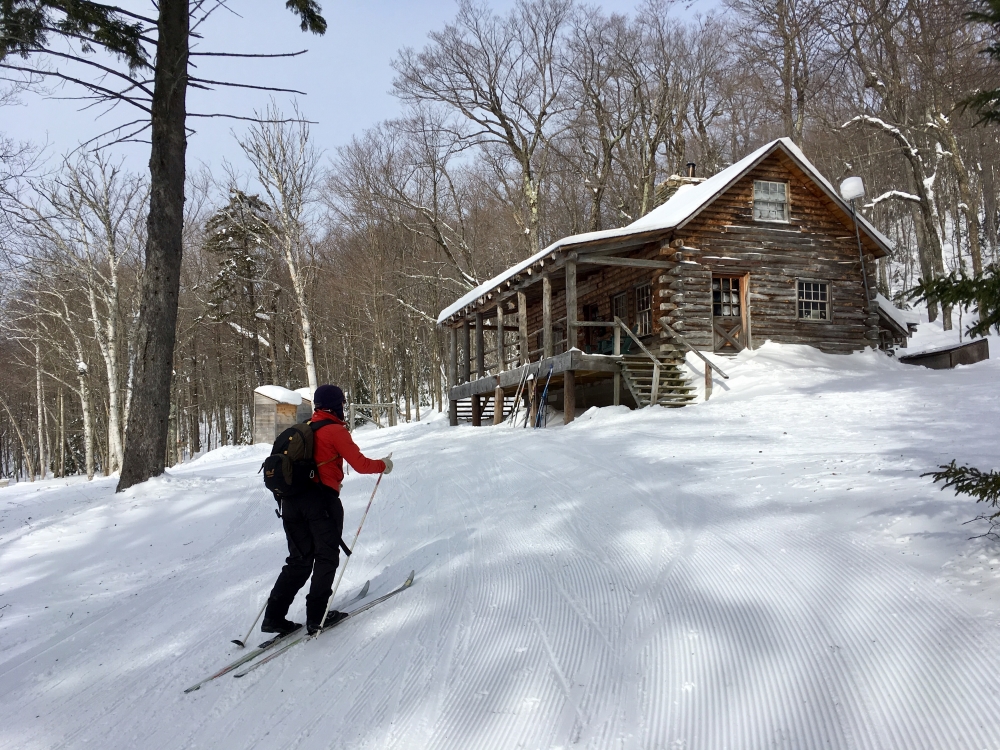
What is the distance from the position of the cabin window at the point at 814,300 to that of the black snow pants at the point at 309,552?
1622 cm

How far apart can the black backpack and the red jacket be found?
0.22 ft

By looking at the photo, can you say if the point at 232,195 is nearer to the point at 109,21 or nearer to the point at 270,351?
the point at 270,351

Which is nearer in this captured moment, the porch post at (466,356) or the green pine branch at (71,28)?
the green pine branch at (71,28)

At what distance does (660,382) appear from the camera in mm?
15281

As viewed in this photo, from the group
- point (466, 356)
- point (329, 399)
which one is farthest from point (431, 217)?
point (329, 399)

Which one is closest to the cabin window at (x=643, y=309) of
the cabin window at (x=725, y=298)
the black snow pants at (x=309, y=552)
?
the cabin window at (x=725, y=298)

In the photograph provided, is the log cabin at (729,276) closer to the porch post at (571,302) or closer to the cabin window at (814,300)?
the cabin window at (814,300)

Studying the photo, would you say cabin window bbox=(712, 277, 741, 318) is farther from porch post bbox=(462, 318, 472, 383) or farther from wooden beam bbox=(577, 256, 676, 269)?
porch post bbox=(462, 318, 472, 383)

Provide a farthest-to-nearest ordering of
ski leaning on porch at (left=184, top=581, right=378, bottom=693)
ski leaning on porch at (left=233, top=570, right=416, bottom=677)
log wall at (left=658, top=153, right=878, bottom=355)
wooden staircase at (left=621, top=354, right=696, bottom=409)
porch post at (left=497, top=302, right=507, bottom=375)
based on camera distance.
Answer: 1. porch post at (left=497, top=302, right=507, bottom=375)
2. log wall at (left=658, top=153, right=878, bottom=355)
3. wooden staircase at (left=621, top=354, right=696, bottom=409)
4. ski leaning on porch at (left=233, top=570, right=416, bottom=677)
5. ski leaning on porch at (left=184, top=581, right=378, bottom=693)

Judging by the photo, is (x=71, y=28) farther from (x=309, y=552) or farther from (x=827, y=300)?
(x=827, y=300)

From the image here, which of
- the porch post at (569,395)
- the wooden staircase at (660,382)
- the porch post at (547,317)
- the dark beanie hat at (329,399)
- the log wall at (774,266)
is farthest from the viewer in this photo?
the log wall at (774,266)

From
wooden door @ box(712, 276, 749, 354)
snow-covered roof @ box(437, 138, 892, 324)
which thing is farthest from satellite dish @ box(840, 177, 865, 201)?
wooden door @ box(712, 276, 749, 354)

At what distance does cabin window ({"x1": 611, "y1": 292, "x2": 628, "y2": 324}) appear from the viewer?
19406mm

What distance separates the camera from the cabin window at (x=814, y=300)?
1811cm
